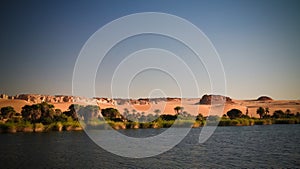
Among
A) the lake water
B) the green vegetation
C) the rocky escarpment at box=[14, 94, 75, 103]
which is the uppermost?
the rocky escarpment at box=[14, 94, 75, 103]

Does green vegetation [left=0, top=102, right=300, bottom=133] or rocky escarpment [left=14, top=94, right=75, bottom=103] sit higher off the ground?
rocky escarpment [left=14, top=94, right=75, bottom=103]

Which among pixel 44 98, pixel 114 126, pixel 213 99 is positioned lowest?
pixel 114 126

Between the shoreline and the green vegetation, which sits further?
the green vegetation

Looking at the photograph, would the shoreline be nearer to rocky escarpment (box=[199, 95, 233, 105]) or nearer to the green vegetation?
the green vegetation

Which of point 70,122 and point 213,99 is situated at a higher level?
point 213,99

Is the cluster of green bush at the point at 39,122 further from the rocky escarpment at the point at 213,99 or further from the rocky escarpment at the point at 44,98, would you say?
the rocky escarpment at the point at 213,99

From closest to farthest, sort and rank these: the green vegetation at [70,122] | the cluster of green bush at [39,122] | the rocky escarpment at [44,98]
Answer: the cluster of green bush at [39,122] < the green vegetation at [70,122] < the rocky escarpment at [44,98]

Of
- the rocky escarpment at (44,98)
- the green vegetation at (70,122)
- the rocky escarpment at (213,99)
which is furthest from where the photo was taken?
the rocky escarpment at (213,99)

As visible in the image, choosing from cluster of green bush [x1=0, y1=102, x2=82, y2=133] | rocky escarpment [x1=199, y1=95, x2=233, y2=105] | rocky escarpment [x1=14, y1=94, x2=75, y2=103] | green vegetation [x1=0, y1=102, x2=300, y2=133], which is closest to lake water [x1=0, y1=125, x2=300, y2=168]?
cluster of green bush [x1=0, y1=102, x2=82, y2=133]

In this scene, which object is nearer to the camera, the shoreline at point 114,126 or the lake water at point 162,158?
the lake water at point 162,158

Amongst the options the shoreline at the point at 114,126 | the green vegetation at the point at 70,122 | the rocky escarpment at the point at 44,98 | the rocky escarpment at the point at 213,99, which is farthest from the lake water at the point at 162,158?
the rocky escarpment at the point at 213,99

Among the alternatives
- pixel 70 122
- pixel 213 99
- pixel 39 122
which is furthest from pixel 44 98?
pixel 70 122

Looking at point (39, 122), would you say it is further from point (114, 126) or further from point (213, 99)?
point (213, 99)

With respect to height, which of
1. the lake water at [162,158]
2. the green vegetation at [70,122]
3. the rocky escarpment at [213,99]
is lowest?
the lake water at [162,158]
